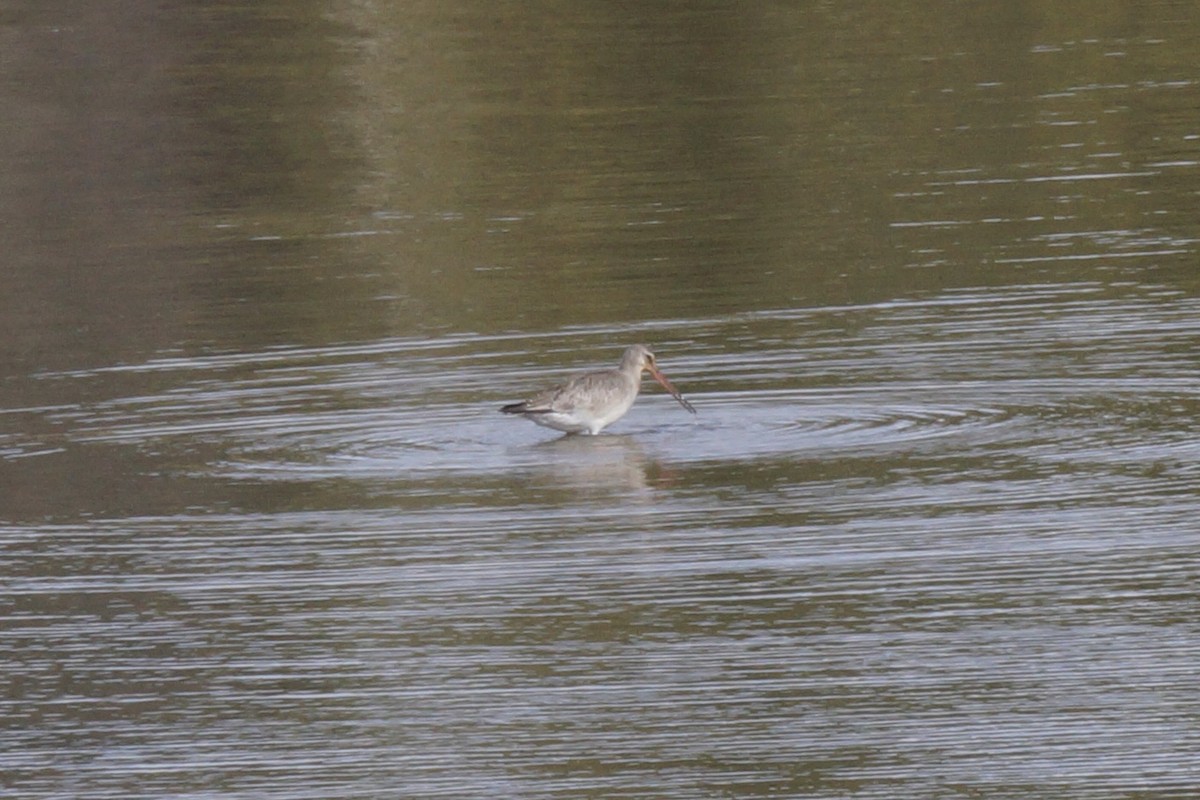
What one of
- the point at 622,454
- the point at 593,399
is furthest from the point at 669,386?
the point at 622,454

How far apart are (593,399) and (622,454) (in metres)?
0.36

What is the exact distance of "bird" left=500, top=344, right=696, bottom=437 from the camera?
544 inches

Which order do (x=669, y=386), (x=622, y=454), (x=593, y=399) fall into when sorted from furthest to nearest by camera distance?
(x=669, y=386) < (x=593, y=399) < (x=622, y=454)

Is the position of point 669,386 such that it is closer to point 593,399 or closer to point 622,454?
point 593,399

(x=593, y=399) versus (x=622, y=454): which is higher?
(x=593, y=399)

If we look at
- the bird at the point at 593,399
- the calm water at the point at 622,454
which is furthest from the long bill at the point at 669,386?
the calm water at the point at 622,454

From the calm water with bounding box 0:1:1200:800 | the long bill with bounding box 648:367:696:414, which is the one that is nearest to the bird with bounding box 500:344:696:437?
the long bill with bounding box 648:367:696:414

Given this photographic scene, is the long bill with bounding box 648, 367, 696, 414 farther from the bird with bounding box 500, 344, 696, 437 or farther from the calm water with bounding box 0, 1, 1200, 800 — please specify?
the calm water with bounding box 0, 1, 1200, 800

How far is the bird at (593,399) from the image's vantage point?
1383 cm

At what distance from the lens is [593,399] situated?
13922 millimetres

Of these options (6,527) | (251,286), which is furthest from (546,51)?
(6,527)

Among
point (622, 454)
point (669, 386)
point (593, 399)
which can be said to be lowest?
point (622, 454)

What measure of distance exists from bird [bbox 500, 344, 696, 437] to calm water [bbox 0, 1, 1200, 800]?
19cm

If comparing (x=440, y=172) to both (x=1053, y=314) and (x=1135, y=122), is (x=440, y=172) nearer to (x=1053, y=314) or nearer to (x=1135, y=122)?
(x=1135, y=122)
